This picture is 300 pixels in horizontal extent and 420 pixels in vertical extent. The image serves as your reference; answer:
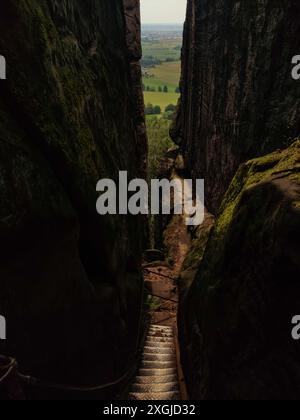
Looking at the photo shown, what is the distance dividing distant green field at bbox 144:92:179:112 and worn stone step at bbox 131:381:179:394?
165494mm

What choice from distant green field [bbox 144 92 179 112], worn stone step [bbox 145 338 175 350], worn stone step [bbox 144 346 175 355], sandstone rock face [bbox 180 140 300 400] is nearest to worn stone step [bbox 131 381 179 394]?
sandstone rock face [bbox 180 140 300 400]

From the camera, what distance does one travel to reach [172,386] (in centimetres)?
1112

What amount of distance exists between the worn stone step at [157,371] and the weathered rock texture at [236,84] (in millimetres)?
8235

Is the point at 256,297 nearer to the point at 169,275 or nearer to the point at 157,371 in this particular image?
the point at 157,371

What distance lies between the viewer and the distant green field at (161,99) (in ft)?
577

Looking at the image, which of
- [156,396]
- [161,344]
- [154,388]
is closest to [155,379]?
[154,388]

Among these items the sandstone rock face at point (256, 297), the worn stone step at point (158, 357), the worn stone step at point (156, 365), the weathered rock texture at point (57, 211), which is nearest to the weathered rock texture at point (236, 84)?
the sandstone rock face at point (256, 297)

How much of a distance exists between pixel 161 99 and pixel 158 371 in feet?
585

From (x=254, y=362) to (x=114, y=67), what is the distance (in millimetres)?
14435

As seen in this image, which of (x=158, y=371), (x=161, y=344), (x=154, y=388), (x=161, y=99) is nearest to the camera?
(x=154, y=388)

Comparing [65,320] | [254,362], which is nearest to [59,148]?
[65,320]

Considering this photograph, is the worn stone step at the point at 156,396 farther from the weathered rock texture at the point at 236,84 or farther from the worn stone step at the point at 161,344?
the weathered rock texture at the point at 236,84

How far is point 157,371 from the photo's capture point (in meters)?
12.5

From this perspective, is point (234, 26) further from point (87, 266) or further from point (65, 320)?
point (65, 320)
